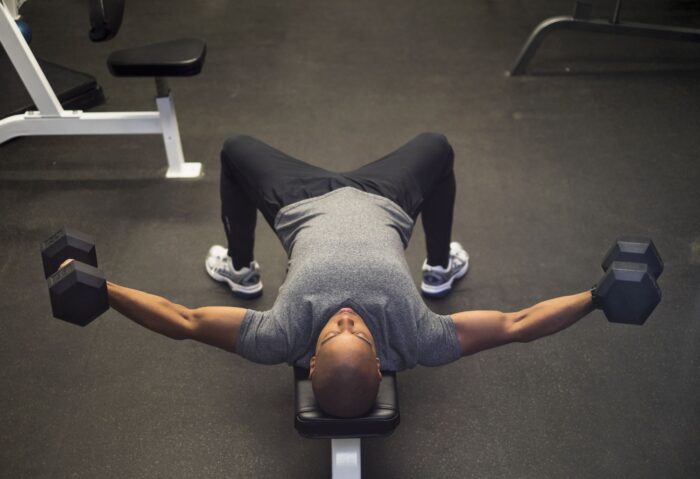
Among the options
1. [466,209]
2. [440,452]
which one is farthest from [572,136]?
[440,452]

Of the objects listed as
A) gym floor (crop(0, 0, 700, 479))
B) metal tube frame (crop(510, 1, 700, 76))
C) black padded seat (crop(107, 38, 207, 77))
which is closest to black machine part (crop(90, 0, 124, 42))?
black padded seat (crop(107, 38, 207, 77))

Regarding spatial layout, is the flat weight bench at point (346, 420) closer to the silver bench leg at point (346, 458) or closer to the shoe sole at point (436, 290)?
the silver bench leg at point (346, 458)

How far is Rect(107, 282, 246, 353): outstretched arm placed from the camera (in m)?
1.58

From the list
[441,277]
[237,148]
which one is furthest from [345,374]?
[441,277]

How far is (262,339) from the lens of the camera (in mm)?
1565

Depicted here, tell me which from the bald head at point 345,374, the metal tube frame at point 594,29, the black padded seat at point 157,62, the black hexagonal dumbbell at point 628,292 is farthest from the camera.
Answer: the metal tube frame at point 594,29

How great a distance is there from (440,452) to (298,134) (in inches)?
65.2

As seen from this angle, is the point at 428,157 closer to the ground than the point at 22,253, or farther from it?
farther from it

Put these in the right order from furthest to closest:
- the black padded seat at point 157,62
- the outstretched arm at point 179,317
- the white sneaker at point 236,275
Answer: the black padded seat at point 157,62 → the white sneaker at point 236,275 → the outstretched arm at point 179,317

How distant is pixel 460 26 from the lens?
3980 millimetres

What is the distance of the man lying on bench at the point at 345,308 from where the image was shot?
4.65 feet

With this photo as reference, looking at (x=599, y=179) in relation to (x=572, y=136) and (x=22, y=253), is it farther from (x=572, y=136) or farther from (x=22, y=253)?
(x=22, y=253)

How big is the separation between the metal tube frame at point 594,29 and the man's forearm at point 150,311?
2.42 m

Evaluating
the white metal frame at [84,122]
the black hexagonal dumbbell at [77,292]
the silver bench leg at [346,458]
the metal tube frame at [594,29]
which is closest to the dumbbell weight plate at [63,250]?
the black hexagonal dumbbell at [77,292]
